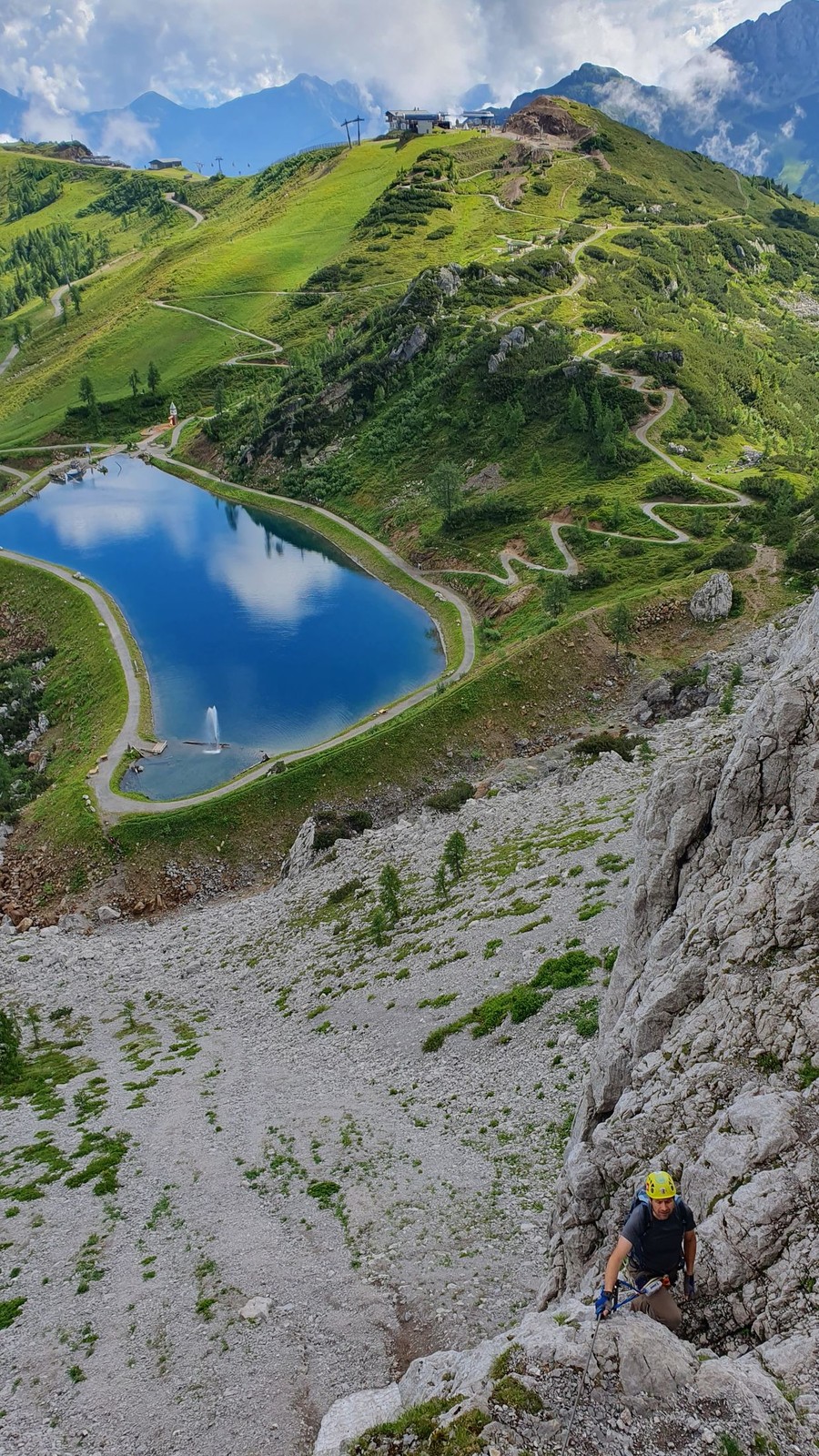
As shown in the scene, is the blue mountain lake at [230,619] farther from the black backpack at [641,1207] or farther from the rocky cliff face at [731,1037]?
the black backpack at [641,1207]

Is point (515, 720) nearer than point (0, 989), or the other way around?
point (0, 989)

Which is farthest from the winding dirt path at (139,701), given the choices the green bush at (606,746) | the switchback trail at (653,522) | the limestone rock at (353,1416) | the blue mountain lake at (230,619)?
the limestone rock at (353,1416)

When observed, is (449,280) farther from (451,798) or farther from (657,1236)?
(657,1236)

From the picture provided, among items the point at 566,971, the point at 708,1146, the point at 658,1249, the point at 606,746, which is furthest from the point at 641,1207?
the point at 606,746

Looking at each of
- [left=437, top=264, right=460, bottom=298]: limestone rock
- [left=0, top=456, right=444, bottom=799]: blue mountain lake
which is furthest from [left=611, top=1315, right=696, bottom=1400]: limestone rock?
[left=437, top=264, right=460, bottom=298]: limestone rock

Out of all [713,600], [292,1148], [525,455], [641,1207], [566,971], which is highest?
[525,455]

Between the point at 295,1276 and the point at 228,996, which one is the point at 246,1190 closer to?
the point at 295,1276

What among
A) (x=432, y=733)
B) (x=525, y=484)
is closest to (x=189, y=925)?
(x=432, y=733)
